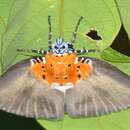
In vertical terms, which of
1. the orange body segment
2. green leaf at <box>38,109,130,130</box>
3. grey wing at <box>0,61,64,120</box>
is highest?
the orange body segment

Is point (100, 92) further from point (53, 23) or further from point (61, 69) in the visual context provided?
point (53, 23)

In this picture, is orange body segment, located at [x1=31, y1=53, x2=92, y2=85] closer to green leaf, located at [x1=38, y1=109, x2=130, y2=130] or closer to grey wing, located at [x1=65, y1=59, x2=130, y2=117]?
grey wing, located at [x1=65, y1=59, x2=130, y2=117]

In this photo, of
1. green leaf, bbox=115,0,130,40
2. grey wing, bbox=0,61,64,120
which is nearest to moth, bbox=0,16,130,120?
grey wing, bbox=0,61,64,120

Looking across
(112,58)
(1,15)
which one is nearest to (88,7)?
(112,58)

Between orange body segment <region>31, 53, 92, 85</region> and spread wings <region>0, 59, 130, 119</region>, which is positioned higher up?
orange body segment <region>31, 53, 92, 85</region>

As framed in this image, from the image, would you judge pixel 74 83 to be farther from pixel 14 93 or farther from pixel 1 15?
pixel 1 15

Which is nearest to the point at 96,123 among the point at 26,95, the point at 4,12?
the point at 26,95
